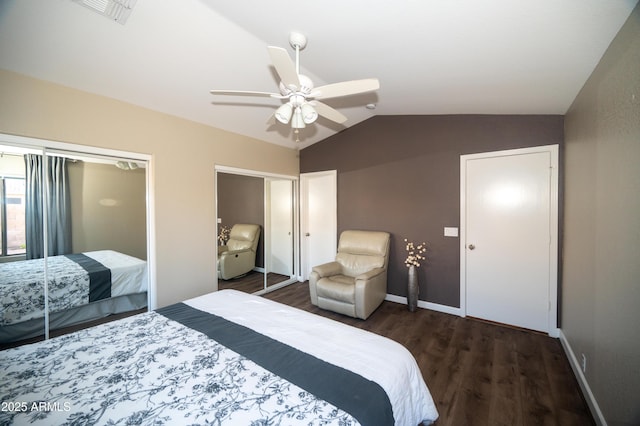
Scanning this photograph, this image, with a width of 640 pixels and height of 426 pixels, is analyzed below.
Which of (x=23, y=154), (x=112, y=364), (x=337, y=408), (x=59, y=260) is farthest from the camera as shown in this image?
(x=59, y=260)

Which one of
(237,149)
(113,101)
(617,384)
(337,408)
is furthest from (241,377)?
(237,149)

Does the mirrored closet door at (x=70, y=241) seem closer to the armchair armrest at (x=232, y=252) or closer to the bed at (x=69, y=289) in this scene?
the bed at (x=69, y=289)

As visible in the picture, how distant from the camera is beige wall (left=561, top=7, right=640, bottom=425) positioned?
1209 millimetres

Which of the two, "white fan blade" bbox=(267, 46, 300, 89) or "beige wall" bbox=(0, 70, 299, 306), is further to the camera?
"beige wall" bbox=(0, 70, 299, 306)

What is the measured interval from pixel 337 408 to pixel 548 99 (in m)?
3.09

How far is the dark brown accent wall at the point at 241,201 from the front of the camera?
134 inches

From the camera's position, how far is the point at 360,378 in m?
1.10

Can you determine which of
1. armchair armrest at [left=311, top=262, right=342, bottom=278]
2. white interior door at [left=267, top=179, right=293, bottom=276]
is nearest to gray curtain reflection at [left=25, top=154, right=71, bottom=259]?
white interior door at [left=267, top=179, right=293, bottom=276]

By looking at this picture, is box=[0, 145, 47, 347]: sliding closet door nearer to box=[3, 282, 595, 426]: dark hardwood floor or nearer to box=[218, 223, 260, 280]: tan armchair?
box=[3, 282, 595, 426]: dark hardwood floor

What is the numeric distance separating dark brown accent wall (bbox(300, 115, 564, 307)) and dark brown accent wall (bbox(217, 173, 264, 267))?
141 centimetres

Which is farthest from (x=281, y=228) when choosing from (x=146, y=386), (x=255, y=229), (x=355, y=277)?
(x=146, y=386)

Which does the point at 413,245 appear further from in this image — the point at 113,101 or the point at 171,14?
the point at 113,101

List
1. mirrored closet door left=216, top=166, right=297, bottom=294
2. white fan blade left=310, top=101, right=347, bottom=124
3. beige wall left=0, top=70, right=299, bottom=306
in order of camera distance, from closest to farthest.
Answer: white fan blade left=310, top=101, right=347, bottom=124, beige wall left=0, top=70, right=299, bottom=306, mirrored closet door left=216, top=166, right=297, bottom=294

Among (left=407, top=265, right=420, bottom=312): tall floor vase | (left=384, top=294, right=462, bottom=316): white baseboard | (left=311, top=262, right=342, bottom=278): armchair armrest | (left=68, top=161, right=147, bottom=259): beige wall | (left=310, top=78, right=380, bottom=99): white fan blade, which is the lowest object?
(left=384, top=294, right=462, bottom=316): white baseboard
